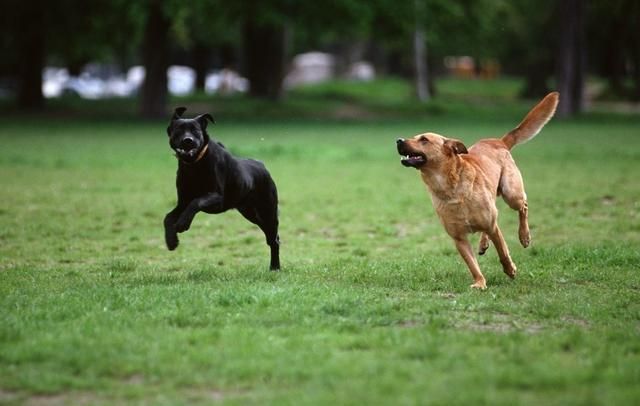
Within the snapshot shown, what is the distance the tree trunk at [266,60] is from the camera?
44984 mm

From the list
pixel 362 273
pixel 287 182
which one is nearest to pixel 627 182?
pixel 287 182

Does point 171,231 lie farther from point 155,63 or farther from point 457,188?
point 155,63

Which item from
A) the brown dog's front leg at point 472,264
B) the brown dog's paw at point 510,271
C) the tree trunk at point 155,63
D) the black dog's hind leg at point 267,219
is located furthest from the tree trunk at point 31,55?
the brown dog's front leg at point 472,264

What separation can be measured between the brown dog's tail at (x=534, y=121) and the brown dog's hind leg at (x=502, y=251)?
1358 mm

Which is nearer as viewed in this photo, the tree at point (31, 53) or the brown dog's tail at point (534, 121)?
the brown dog's tail at point (534, 121)

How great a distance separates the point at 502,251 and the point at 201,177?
115 inches

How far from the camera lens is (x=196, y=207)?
8.92m

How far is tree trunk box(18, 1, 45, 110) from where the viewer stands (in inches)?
1559

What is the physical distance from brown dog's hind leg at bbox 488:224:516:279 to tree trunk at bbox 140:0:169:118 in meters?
31.0

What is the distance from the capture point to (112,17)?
41062 mm

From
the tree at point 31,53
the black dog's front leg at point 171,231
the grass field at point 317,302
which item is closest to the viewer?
the grass field at point 317,302

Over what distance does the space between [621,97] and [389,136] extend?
92.2 feet

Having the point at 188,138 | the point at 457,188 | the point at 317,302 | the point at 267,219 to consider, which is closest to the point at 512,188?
the point at 457,188

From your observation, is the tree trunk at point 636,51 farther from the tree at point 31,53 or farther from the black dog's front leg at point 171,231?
the black dog's front leg at point 171,231
